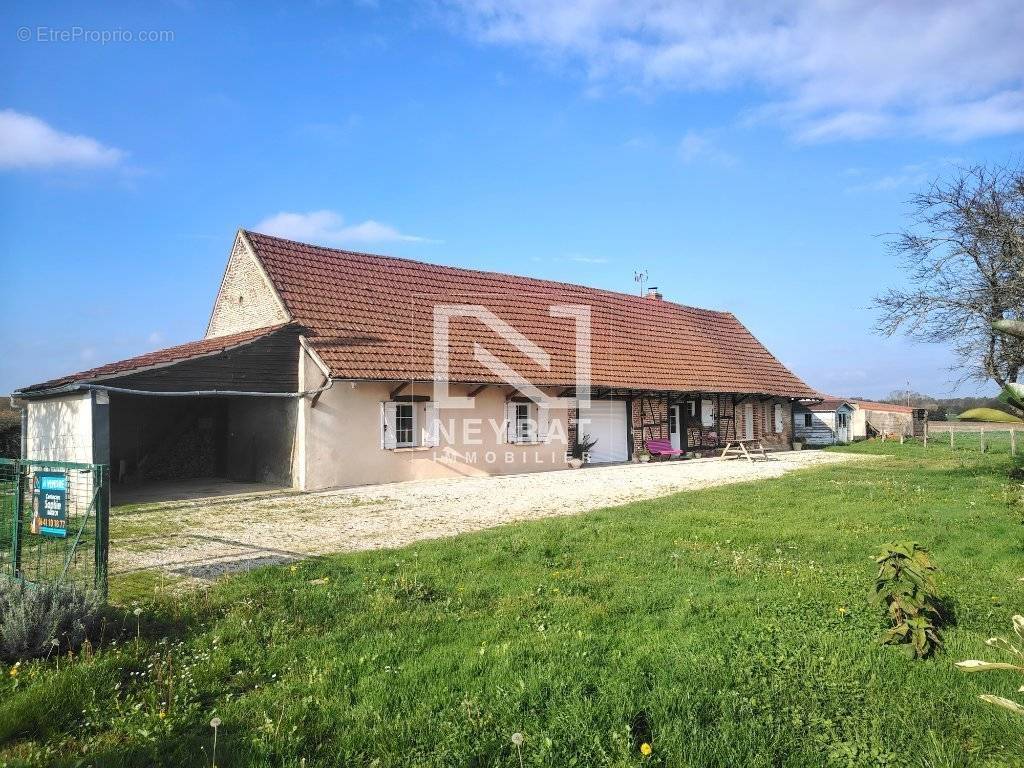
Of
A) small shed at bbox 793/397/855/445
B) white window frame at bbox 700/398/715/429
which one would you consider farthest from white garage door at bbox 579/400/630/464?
small shed at bbox 793/397/855/445

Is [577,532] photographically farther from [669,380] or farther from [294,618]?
[669,380]

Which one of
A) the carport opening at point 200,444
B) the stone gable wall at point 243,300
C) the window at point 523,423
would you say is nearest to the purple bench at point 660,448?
the window at point 523,423

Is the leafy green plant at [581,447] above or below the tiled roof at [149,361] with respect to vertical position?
below

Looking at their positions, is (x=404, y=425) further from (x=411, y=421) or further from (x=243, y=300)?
(x=243, y=300)

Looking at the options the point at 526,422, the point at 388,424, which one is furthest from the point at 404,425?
the point at 526,422

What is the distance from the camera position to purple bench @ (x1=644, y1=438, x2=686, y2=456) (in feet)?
72.3

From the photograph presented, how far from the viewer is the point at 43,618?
4.52 meters

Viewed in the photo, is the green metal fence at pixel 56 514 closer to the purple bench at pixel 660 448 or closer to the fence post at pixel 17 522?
the fence post at pixel 17 522

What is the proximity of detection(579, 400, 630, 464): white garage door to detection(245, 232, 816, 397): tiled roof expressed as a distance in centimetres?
116

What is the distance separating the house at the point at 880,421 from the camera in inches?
1538

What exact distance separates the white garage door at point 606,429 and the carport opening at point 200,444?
8986mm

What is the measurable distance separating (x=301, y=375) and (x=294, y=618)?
10696 millimetres

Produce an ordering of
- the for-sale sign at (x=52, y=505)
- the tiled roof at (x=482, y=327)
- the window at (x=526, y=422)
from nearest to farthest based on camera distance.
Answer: the for-sale sign at (x=52, y=505), the tiled roof at (x=482, y=327), the window at (x=526, y=422)

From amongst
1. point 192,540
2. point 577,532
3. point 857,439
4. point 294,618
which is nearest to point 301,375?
point 192,540
